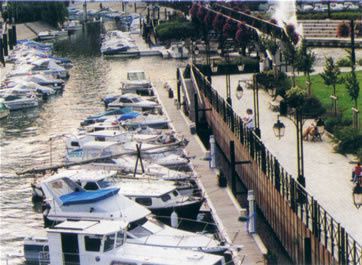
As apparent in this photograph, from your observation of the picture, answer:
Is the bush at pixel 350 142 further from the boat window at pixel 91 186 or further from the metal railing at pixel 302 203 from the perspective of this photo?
the boat window at pixel 91 186

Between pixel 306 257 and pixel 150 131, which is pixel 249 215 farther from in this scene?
pixel 150 131

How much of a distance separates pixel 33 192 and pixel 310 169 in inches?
456

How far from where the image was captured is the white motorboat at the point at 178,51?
98312 millimetres

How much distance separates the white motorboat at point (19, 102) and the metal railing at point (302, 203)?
23.4 meters

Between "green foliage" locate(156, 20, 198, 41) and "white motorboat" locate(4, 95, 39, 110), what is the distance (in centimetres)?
3496

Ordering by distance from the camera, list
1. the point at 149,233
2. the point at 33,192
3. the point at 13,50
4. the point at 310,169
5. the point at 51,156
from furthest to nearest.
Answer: the point at 13,50 < the point at 51,156 < the point at 33,192 < the point at 310,169 < the point at 149,233

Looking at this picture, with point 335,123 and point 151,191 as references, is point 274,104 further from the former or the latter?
point 151,191

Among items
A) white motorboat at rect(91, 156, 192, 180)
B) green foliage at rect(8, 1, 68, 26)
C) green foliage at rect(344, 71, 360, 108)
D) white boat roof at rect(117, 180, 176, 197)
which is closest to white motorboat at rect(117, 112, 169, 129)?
white motorboat at rect(91, 156, 192, 180)

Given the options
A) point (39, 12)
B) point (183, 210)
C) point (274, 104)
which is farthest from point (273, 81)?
point (39, 12)

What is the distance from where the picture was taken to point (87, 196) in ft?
131

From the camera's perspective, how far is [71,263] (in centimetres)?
3422

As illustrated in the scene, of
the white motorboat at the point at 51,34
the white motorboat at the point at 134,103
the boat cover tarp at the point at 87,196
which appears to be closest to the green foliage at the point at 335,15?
the white motorboat at the point at 51,34

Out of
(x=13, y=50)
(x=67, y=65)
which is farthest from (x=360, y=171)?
(x=13, y=50)

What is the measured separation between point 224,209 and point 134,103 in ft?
92.9
